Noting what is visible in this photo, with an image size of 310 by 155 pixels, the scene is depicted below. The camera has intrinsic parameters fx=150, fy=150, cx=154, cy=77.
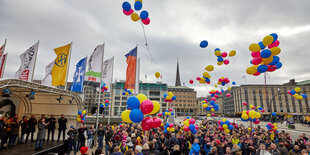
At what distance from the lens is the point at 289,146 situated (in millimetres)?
7242

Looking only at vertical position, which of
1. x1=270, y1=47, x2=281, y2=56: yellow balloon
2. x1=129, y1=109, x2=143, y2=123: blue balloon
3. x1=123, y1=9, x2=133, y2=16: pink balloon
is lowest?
x1=129, y1=109, x2=143, y2=123: blue balloon

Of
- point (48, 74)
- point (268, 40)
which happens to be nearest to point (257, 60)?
point (268, 40)

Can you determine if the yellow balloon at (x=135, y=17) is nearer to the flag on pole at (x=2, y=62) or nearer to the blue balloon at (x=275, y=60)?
the blue balloon at (x=275, y=60)

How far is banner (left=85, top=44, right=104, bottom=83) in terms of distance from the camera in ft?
39.4

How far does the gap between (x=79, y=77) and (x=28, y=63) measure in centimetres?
368

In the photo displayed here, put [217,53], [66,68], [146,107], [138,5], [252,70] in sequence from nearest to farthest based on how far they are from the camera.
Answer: [146,107] → [138,5] → [252,70] → [217,53] → [66,68]

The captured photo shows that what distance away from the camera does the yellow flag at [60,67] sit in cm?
1146

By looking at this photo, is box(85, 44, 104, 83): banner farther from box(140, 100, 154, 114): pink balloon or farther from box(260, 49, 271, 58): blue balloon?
box(260, 49, 271, 58): blue balloon

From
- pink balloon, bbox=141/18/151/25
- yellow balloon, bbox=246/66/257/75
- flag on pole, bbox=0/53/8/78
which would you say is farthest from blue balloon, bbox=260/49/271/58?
flag on pole, bbox=0/53/8/78

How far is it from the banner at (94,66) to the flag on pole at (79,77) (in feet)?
2.92

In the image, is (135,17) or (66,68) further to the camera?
(66,68)

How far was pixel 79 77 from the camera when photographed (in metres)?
12.5

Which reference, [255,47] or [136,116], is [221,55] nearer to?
[255,47]

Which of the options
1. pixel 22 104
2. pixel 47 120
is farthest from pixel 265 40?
pixel 22 104
